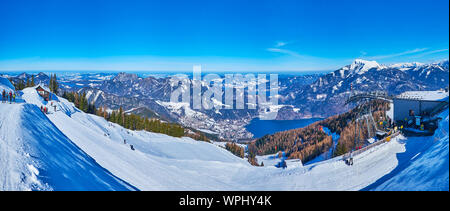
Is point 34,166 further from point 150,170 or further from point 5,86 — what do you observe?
point 5,86

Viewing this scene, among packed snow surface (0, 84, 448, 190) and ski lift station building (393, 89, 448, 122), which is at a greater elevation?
ski lift station building (393, 89, 448, 122)

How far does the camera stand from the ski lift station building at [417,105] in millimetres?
17391

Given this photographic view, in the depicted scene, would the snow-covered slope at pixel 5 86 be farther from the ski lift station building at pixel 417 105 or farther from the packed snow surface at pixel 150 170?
the ski lift station building at pixel 417 105

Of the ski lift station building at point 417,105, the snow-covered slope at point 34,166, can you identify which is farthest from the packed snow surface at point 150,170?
the ski lift station building at point 417,105

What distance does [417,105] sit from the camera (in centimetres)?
1847

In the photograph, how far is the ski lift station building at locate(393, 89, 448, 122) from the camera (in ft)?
57.1

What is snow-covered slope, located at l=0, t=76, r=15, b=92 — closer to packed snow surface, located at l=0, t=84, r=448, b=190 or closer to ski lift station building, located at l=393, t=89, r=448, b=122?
packed snow surface, located at l=0, t=84, r=448, b=190

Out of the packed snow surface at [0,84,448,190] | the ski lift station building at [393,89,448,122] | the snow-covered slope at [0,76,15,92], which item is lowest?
the packed snow surface at [0,84,448,190]

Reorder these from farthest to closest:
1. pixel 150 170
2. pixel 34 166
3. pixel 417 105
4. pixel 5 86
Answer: pixel 5 86 < pixel 417 105 < pixel 150 170 < pixel 34 166

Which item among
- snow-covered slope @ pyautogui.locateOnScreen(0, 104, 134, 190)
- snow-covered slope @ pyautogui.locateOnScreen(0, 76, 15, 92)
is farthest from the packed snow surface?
snow-covered slope @ pyautogui.locateOnScreen(0, 76, 15, 92)

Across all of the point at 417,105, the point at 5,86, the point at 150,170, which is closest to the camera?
the point at 150,170

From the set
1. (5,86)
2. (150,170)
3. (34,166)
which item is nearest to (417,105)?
(150,170)
